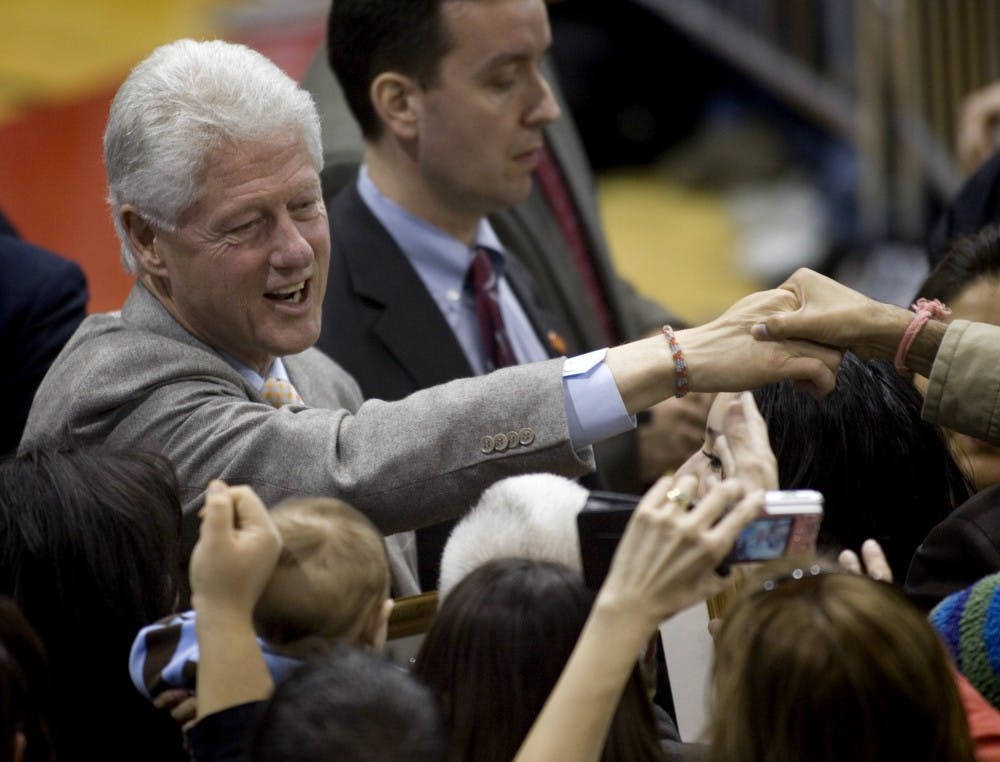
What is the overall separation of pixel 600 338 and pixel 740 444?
1.85m

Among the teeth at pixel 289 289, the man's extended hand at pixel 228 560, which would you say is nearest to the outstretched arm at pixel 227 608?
the man's extended hand at pixel 228 560

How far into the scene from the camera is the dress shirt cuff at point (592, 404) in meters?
2.25

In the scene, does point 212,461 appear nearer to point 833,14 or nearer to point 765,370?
point 765,370

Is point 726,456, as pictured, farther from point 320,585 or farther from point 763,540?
point 320,585

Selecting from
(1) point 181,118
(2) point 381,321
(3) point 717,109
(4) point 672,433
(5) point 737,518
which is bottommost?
(3) point 717,109

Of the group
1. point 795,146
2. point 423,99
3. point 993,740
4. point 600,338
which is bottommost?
point 795,146

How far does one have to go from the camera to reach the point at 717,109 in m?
7.66

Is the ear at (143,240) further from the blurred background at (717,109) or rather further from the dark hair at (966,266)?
the blurred background at (717,109)

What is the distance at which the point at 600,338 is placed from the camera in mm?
3854

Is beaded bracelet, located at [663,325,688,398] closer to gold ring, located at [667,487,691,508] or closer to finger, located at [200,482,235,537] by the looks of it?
gold ring, located at [667,487,691,508]

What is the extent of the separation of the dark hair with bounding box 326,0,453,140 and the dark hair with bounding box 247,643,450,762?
1927 millimetres

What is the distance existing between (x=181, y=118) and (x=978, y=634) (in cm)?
118

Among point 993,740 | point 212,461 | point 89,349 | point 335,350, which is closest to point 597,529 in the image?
point 993,740

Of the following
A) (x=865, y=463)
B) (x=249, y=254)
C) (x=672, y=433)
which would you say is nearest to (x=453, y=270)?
(x=672, y=433)
